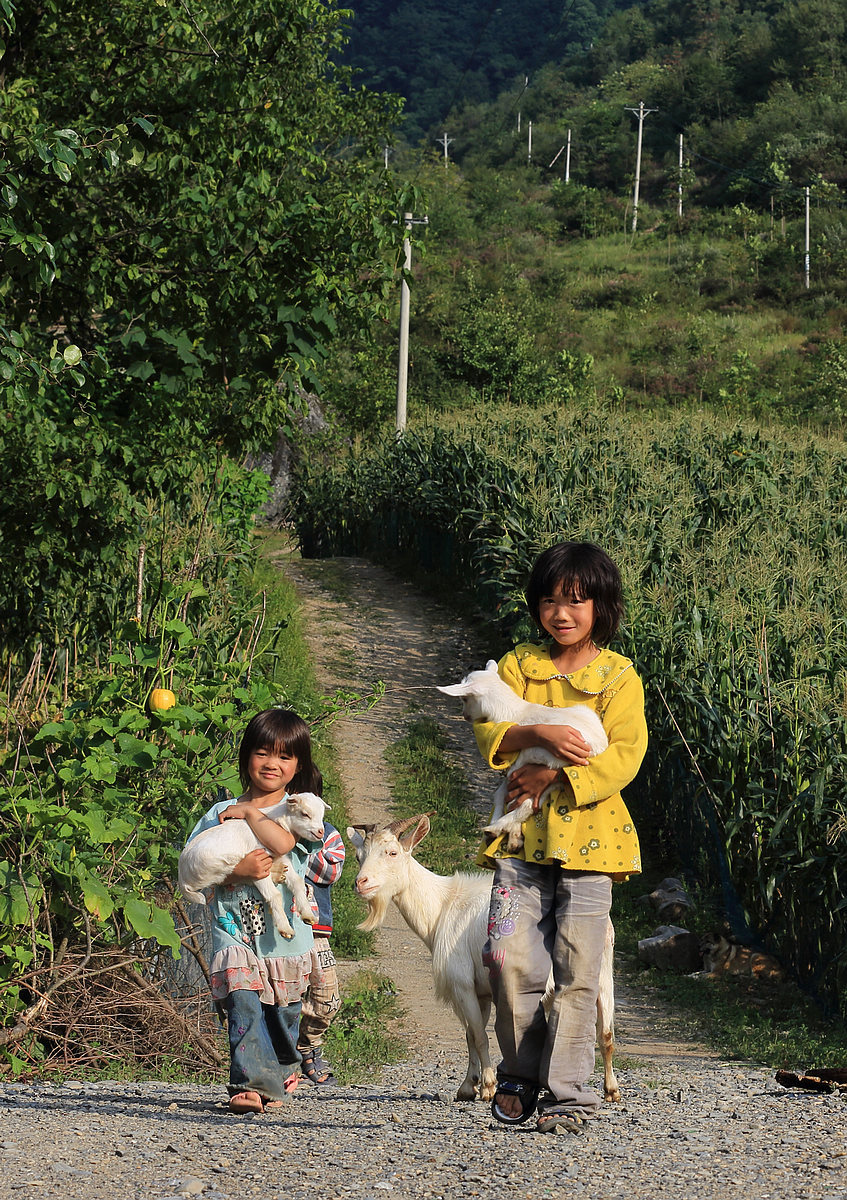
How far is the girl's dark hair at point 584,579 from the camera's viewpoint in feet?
12.8

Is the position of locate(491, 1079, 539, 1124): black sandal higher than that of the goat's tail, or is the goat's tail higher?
the goat's tail

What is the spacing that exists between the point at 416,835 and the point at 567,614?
4.15ft

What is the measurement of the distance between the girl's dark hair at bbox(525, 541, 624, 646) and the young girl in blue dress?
937 mm

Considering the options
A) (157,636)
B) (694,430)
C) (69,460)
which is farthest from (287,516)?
(157,636)

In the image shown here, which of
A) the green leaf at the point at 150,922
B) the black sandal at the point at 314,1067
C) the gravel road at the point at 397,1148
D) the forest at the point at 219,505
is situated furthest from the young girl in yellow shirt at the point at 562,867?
the forest at the point at 219,505

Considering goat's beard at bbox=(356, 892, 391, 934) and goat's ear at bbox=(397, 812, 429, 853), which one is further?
goat's beard at bbox=(356, 892, 391, 934)

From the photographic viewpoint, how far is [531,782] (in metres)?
3.85

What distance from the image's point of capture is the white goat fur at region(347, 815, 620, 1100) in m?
4.79

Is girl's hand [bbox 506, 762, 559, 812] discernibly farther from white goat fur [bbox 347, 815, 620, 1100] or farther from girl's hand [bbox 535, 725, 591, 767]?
white goat fur [bbox 347, 815, 620, 1100]

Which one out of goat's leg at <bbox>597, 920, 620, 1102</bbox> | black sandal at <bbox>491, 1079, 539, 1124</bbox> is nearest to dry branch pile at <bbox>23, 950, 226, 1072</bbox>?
goat's leg at <bbox>597, 920, 620, 1102</bbox>

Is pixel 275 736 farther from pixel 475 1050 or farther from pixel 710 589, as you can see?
pixel 710 589

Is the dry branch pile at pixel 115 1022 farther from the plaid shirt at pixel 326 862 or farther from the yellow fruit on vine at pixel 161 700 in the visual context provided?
the plaid shirt at pixel 326 862

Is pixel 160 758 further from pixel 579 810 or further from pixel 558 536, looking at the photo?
pixel 558 536

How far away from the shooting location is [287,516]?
88.7 ft
